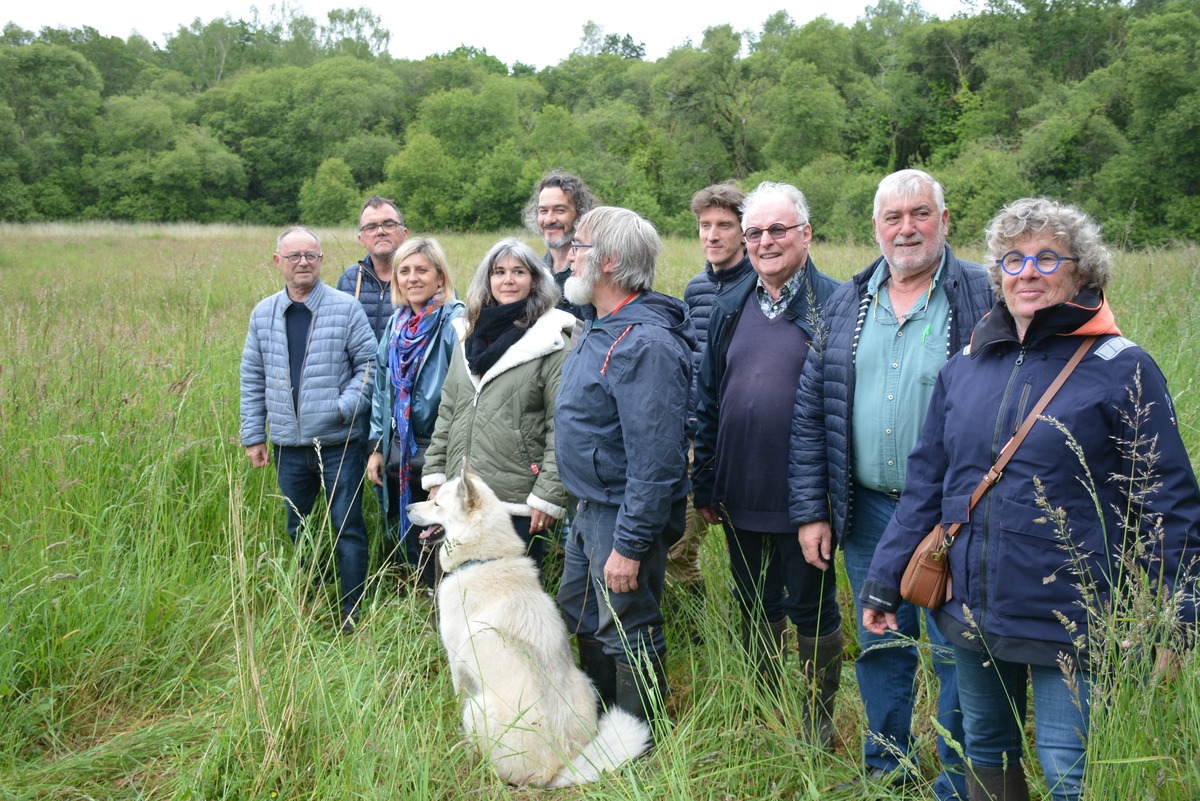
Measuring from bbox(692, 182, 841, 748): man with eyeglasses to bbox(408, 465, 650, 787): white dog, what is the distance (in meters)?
0.71

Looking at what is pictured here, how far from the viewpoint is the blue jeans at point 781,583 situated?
3232 mm

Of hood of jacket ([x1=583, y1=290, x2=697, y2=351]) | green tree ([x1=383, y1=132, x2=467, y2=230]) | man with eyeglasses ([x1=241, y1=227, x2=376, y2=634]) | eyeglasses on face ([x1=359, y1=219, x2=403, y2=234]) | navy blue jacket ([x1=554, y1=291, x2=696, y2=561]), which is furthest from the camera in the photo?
green tree ([x1=383, y1=132, x2=467, y2=230])

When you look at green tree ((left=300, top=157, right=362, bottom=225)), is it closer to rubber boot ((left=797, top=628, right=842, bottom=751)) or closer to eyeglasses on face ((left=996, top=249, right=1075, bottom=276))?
rubber boot ((left=797, top=628, right=842, bottom=751))

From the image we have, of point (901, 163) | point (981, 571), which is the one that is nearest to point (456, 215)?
point (901, 163)

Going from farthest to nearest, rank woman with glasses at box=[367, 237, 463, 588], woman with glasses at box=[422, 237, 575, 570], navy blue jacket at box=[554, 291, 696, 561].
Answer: woman with glasses at box=[367, 237, 463, 588]
woman with glasses at box=[422, 237, 575, 570]
navy blue jacket at box=[554, 291, 696, 561]

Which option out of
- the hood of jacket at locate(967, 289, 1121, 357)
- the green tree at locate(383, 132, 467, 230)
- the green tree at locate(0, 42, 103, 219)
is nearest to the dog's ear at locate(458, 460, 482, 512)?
the hood of jacket at locate(967, 289, 1121, 357)

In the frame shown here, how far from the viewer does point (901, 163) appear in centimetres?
3922

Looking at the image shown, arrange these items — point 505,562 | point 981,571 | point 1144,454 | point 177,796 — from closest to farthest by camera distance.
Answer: point 1144,454
point 981,571
point 177,796
point 505,562

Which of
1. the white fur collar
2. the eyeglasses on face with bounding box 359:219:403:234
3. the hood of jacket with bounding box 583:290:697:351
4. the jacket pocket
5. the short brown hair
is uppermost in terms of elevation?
the short brown hair

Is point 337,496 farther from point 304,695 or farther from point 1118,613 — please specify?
point 1118,613

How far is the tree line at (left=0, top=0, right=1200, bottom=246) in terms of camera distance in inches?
1042

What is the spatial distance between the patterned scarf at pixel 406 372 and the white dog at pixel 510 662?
0.83 m

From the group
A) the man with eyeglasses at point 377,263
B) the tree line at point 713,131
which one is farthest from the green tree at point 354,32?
the man with eyeglasses at point 377,263

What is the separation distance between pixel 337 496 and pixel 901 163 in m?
40.0
